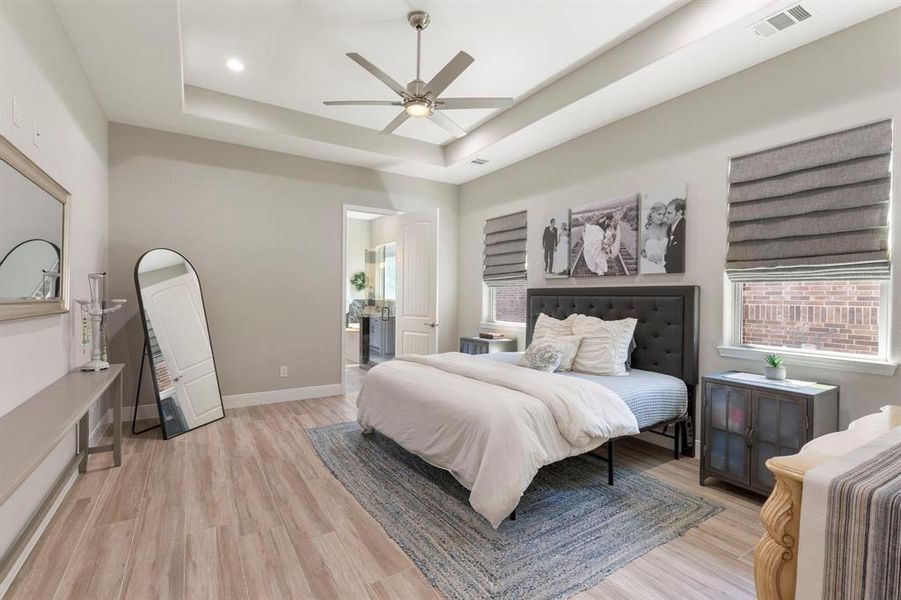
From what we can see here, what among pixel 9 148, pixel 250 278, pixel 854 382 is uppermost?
pixel 9 148

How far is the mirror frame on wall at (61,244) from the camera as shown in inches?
69.6

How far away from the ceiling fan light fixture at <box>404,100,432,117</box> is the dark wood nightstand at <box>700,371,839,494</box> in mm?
2565

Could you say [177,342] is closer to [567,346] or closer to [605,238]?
[567,346]

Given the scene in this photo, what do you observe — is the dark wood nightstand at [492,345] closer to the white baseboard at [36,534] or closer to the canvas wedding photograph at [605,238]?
the canvas wedding photograph at [605,238]

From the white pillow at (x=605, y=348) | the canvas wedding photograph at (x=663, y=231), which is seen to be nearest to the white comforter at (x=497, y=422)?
the white pillow at (x=605, y=348)

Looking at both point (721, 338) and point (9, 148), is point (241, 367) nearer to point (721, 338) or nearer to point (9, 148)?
point (9, 148)

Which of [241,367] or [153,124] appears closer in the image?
[153,124]

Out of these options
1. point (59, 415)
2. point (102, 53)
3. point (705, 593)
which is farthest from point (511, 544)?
point (102, 53)

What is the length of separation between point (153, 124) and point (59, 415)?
124 inches

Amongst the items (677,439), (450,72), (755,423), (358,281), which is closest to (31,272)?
(450,72)

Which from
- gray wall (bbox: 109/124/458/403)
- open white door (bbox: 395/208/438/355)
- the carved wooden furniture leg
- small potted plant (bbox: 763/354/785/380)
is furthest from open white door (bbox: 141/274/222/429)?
small potted plant (bbox: 763/354/785/380)

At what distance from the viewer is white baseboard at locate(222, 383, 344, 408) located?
4473mm

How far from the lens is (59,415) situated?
1865mm

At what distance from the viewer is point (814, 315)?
2719 mm
